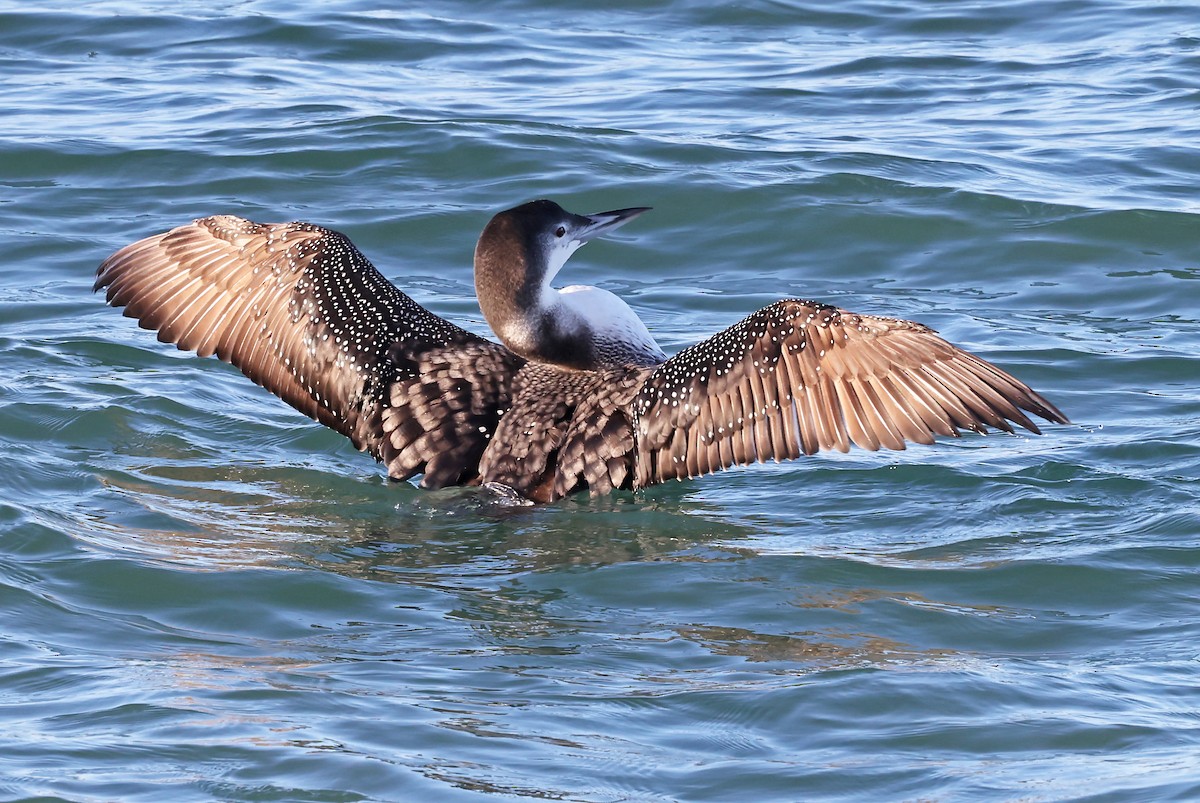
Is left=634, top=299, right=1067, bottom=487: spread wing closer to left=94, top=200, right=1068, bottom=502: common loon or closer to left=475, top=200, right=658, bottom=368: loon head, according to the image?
left=94, top=200, right=1068, bottom=502: common loon

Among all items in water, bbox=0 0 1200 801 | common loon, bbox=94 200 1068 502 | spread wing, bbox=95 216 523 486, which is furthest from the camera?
spread wing, bbox=95 216 523 486

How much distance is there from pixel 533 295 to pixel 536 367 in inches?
9.2

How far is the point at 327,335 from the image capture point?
6086 millimetres

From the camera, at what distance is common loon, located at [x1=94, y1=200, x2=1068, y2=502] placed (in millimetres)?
5266

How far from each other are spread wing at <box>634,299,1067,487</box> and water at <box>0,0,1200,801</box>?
298mm

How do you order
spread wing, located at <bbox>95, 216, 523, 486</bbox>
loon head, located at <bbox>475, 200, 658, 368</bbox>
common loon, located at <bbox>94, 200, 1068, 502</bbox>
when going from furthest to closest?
loon head, located at <bbox>475, 200, 658, 368</bbox>, spread wing, located at <bbox>95, 216, 523, 486</bbox>, common loon, located at <bbox>94, 200, 1068, 502</bbox>

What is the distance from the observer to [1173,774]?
3742 mm

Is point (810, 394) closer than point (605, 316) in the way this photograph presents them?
Yes

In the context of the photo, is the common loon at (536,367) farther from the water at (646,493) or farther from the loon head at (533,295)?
the water at (646,493)

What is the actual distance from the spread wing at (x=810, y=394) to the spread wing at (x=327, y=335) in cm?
64

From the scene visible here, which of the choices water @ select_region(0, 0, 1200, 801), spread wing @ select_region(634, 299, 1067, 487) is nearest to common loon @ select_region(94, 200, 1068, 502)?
spread wing @ select_region(634, 299, 1067, 487)

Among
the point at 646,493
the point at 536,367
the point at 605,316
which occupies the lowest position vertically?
the point at 646,493

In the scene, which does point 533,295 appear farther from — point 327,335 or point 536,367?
point 327,335

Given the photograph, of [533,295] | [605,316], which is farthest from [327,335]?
[605,316]
